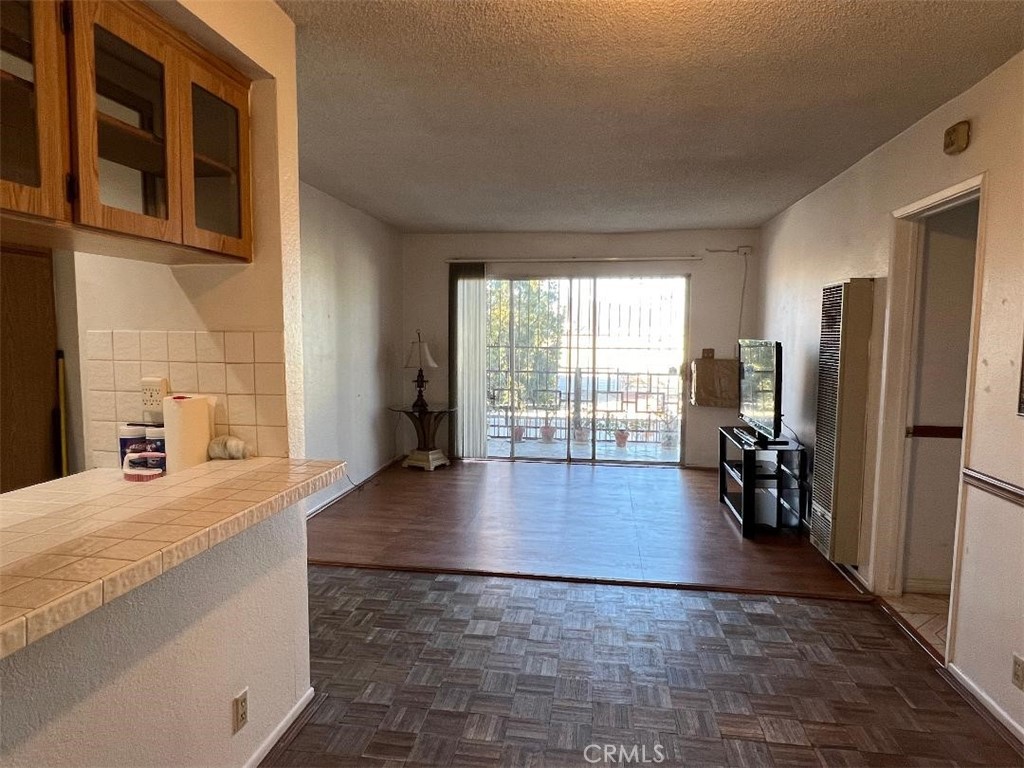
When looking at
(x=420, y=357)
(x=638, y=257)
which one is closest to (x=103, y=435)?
(x=420, y=357)

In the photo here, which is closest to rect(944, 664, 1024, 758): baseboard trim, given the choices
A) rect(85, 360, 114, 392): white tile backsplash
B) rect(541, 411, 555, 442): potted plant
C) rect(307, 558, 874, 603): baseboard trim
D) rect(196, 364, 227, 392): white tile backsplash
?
rect(307, 558, 874, 603): baseboard trim

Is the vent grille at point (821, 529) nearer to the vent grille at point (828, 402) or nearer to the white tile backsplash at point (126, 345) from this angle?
the vent grille at point (828, 402)

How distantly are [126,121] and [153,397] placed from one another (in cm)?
89

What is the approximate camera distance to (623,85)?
2.42m

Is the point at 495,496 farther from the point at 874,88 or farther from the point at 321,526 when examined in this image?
the point at 874,88

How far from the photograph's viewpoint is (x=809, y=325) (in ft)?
13.6

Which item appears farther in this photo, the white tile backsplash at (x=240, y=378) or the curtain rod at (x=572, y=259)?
the curtain rod at (x=572, y=259)

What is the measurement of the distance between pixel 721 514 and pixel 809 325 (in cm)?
155

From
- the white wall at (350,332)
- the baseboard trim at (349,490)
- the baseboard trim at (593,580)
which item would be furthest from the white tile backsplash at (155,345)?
the baseboard trim at (349,490)

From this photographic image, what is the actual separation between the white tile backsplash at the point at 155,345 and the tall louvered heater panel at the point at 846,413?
10.5 feet

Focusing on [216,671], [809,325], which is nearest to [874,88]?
[809,325]

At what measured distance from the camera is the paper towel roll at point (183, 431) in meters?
1.82

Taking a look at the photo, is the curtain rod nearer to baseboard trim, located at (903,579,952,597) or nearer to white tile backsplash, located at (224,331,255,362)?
baseboard trim, located at (903,579,952,597)

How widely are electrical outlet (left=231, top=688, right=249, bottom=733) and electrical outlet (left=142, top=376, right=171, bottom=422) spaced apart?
0.91 metres
